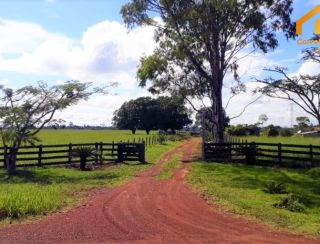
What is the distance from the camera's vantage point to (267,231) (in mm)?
10414

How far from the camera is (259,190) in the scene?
17.6 m

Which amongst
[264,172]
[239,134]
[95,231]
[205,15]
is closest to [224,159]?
[264,172]

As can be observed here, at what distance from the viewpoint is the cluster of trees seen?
114 m

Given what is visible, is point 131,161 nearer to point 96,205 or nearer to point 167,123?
point 96,205

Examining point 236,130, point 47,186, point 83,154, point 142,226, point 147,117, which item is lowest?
point 142,226

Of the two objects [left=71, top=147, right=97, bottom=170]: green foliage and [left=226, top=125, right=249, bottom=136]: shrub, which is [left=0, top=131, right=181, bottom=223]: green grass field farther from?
[left=226, top=125, right=249, bottom=136]: shrub

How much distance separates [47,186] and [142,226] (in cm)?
769

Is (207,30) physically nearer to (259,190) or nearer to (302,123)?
(259,190)

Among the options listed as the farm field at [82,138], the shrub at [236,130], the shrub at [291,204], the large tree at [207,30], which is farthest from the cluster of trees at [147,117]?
the shrub at [291,204]

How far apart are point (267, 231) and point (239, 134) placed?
86.0 metres

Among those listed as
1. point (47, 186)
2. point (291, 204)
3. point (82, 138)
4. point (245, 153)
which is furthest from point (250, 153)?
point (82, 138)

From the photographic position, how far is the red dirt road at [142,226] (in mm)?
9359

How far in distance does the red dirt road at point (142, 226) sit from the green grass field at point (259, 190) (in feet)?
3.19

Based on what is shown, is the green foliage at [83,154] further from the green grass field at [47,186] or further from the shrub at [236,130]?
the shrub at [236,130]
